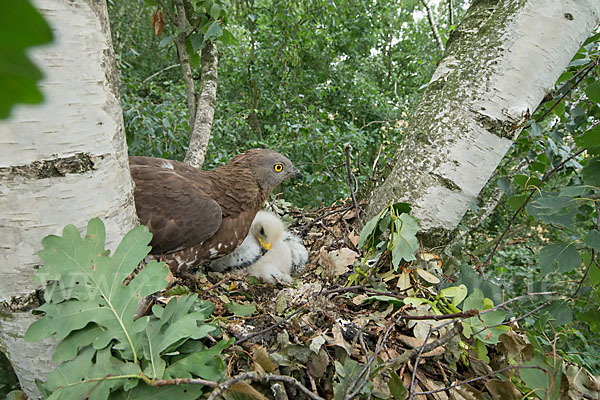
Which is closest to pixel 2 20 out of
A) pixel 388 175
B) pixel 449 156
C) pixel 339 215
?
pixel 449 156

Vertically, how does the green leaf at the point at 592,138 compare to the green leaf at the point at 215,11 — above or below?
above

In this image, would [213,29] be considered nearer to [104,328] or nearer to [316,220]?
[316,220]

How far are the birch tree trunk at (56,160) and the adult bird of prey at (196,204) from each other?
0.99 m

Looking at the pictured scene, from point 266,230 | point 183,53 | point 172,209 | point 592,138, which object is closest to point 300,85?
point 183,53

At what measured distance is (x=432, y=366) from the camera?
1.21 m

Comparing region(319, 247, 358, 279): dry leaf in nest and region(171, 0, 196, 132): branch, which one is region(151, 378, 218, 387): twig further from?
region(171, 0, 196, 132): branch

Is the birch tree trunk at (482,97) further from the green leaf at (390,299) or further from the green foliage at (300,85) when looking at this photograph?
the green foliage at (300,85)

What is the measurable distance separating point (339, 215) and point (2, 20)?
2306mm

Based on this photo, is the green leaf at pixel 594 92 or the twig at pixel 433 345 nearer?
the twig at pixel 433 345

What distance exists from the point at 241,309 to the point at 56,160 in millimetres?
968

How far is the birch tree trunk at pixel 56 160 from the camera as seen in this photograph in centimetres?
82

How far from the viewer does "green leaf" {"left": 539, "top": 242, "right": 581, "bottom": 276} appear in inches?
55.7

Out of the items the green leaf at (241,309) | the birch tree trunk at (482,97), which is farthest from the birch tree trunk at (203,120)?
the birch tree trunk at (482,97)

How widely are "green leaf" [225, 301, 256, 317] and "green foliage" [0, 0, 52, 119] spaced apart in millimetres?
1431
